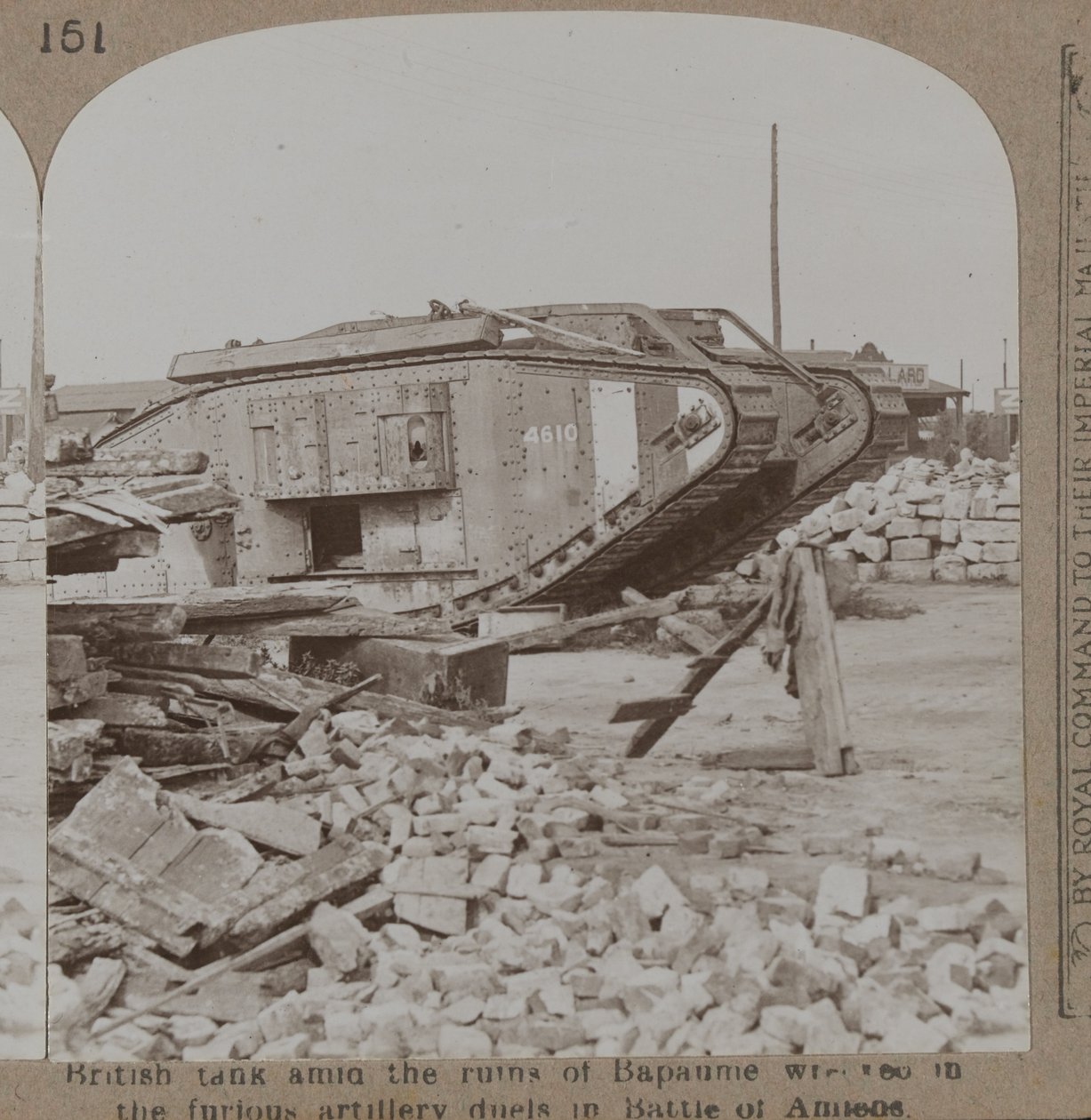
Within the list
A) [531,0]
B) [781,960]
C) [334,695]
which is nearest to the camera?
[781,960]

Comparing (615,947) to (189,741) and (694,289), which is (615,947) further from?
(694,289)

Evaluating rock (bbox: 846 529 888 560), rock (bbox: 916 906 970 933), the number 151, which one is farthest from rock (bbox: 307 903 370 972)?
the number 151

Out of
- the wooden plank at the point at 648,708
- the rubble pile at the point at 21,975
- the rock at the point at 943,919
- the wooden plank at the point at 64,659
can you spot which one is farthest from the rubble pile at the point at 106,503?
the rock at the point at 943,919

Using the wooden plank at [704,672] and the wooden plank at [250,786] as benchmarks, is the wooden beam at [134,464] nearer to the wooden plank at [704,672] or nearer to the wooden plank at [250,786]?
the wooden plank at [250,786]

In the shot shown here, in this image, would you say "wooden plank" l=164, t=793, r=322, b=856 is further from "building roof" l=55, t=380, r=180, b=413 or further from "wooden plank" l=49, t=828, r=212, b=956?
"building roof" l=55, t=380, r=180, b=413

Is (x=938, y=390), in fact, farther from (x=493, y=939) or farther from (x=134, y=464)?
(x=134, y=464)

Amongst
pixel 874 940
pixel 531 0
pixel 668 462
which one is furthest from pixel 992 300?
pixel 874 940

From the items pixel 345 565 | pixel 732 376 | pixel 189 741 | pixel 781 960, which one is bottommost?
pixel 781 960
